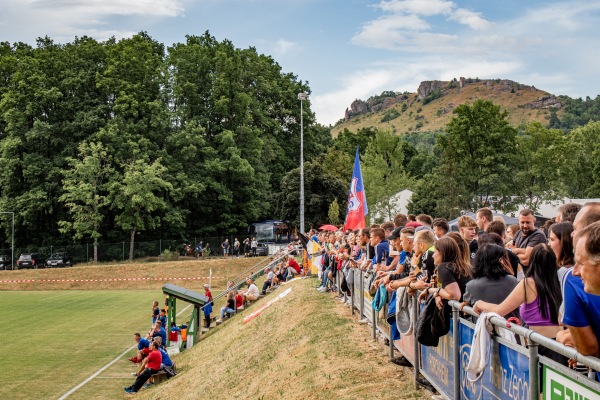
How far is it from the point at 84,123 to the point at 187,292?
43.4 metres

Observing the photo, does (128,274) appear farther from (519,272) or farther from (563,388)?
(563,388)

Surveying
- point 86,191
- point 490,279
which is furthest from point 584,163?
point 490,279

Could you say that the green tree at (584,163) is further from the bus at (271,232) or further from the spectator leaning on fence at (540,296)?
the spectator leaning on fence at (540,296)

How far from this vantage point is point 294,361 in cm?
1288

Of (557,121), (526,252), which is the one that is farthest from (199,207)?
(557,121)

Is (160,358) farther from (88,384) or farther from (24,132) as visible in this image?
(24,132)

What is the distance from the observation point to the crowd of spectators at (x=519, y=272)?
Answer: 4168 mm

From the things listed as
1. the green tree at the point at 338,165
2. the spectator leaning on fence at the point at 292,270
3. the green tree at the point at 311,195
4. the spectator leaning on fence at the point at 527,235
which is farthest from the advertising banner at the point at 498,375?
the green tree at the point at 338,165

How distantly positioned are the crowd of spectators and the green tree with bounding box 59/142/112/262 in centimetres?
5174

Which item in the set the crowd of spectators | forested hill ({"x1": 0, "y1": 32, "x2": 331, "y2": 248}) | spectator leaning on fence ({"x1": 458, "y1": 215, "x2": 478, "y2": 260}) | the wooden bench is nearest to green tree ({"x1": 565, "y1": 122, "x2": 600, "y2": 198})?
forested hill ({"x1": 0, "y1": 32, "x2": 331, "y2": 248})

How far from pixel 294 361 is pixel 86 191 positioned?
167 feet

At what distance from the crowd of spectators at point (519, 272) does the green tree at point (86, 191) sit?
51.7m

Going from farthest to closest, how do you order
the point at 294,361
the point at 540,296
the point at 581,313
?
the point at 294,361 → the point at 540,296 → the point at 581,313

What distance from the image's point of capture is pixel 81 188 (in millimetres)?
59562
